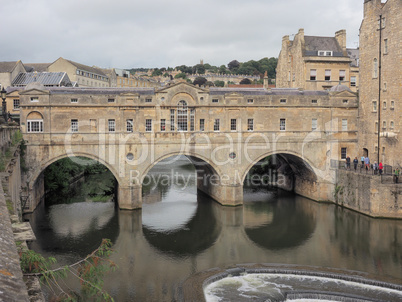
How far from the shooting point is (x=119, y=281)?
20031 millimetres

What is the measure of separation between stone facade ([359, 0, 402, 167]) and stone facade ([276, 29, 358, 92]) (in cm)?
1110

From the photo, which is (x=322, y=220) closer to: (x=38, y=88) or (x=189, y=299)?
(x=189, y=299)

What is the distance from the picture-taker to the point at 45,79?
5769 cm

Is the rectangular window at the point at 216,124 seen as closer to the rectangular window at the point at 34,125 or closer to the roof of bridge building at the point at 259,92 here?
the roof of bridge building at the point at 259,92

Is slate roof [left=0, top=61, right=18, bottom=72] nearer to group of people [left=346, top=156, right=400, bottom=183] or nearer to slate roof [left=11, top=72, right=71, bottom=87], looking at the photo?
slate roof [left=11, top=72, right=71, bottom=87]

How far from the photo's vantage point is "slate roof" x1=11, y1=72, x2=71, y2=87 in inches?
2235

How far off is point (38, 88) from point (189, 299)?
21823 millimetres

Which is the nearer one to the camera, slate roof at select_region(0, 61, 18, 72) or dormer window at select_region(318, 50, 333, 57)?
dormer window at select_region(318, 50, 333, 57)

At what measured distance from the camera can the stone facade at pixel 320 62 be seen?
47.0m

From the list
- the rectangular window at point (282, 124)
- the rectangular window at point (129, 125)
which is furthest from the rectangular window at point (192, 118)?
the rectangular window at point (282, 124)

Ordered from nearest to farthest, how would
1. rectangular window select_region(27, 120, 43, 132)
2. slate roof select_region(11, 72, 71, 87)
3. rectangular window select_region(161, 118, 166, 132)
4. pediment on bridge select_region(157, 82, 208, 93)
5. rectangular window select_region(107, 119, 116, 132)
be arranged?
rectangular window select_region(27, 120, 43, 132) → rectangular window select_region(107, 119, 116, 132) → pediment on bridge select_region(157, 82, 208, 93) → rectangular window select_region(161, 118, 166, 132) → slate roof select_region(11, 72, 71, 87)

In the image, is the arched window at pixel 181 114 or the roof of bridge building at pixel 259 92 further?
the roof of bridge building at pixel 259 92

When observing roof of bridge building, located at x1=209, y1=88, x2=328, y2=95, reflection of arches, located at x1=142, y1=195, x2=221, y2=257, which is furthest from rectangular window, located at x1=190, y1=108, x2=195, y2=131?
reflection of arches, located at x1=142, y1=195, x2=221, y2=257

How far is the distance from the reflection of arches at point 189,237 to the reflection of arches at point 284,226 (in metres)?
2.66
